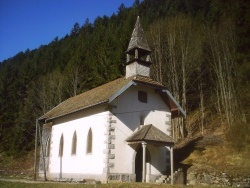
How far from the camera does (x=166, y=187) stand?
1509 centimetres

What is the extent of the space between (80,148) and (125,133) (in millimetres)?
4304

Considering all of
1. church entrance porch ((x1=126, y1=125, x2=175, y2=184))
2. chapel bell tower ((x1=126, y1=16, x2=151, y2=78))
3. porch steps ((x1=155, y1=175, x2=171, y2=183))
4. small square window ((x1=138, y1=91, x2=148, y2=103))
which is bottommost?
porch steps ((x1=155, y1=175, x2=171, y2=183))

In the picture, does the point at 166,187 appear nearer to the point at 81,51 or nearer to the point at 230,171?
the point at 230,171

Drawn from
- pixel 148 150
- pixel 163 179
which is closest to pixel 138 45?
pixel 148 150

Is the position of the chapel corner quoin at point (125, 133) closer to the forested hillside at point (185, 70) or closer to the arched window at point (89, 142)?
the arched window at point (89, 142)

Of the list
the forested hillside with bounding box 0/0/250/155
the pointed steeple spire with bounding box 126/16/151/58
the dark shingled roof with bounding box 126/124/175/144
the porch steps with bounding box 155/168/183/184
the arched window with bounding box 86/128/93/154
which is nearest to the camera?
the dark shingled roof with bounding box 126/124/175/144

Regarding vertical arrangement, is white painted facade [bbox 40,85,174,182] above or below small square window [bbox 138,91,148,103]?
below

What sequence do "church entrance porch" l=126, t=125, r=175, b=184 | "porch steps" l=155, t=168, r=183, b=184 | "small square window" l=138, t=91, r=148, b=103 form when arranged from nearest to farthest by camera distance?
"church entrance porch" l=126, t=125, r=175, b=184
"porch steps" l=155, t=168, r=183, b=184
"small square window" l=138, t=91, r=148, b=103

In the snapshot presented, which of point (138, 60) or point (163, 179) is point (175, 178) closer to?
A: point (163, 179)

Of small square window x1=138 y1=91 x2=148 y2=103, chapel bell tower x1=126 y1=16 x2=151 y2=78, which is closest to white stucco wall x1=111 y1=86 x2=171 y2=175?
small square window x1=138 y1=91 x2=148 y2=103

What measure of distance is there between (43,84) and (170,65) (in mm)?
26215

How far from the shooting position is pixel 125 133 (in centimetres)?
2272

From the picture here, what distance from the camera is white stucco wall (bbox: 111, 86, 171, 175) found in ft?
72.6

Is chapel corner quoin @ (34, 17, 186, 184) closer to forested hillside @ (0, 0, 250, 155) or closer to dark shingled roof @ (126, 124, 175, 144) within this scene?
dark shingled roof @ (126, 124, 175, 144)
